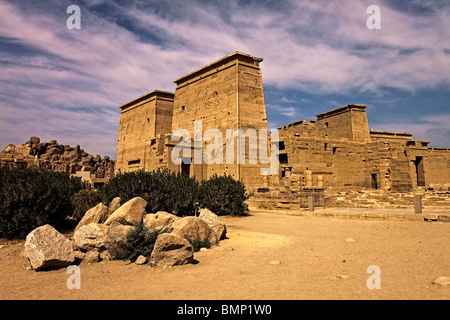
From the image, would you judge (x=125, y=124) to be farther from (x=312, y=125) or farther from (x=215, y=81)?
(x=312, y=125)

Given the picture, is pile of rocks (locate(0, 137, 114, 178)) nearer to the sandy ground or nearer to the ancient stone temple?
the ancient stone temple

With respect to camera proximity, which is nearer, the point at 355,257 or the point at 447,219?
the point at 355,257

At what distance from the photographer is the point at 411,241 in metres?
6.54

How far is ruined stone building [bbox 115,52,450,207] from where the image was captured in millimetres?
16641

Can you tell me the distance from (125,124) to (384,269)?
2717 centimetres

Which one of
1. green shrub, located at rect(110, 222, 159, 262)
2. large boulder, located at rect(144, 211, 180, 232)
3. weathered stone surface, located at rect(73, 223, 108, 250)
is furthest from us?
large boulder, located at rect(144, 211, 180, 232)

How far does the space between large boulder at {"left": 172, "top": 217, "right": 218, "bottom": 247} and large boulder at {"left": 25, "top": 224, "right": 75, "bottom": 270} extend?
6.63 feet

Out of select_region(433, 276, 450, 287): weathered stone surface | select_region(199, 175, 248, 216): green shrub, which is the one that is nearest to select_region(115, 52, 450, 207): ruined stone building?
select_region(199, 175, 248, 216): green shrub

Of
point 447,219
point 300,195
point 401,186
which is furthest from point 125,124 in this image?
point 447,219

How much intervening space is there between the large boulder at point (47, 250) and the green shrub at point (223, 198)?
6645 millimetres

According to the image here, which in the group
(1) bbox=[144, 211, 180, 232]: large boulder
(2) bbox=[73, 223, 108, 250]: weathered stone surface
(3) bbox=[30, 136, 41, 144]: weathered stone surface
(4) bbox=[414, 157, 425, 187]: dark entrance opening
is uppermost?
(3) bbox=[30, 136, 41, 144]: weathered stone surface

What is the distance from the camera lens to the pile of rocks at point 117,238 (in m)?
4.90

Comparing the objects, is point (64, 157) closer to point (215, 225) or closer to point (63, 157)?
point (63, 157)

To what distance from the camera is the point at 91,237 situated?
5.91m
